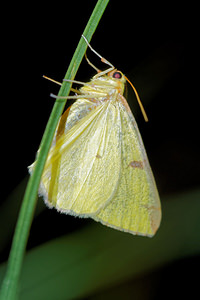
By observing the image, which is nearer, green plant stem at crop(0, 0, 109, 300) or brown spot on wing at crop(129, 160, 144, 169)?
green plant stem at crop(0, 0, 109, 300)

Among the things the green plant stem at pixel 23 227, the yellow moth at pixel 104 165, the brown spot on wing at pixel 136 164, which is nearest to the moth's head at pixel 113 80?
the yellow moth at pixel 104 165

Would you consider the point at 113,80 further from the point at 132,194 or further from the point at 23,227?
the point at 23,227

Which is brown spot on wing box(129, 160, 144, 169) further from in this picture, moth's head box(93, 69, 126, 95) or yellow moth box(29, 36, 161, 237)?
moth's head box(93, 69, 126, 95)

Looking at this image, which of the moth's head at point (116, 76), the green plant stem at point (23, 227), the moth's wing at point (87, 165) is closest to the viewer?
the green plant stem at point (23, 227)

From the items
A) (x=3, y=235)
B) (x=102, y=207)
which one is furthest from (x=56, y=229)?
(x=102, y=207)

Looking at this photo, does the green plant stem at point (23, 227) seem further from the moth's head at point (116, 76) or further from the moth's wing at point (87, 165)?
the moth's head at point (116, 76)

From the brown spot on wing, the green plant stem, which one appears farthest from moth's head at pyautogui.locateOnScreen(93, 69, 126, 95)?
the green plant stem

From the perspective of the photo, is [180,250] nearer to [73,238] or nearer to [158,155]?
[73,238]

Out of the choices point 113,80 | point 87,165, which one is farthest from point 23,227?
point 113,80
